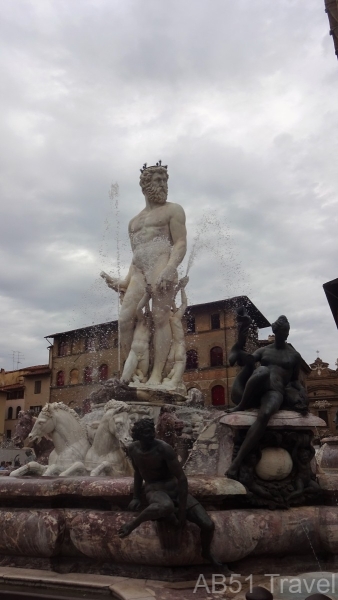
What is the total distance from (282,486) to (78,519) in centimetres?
164

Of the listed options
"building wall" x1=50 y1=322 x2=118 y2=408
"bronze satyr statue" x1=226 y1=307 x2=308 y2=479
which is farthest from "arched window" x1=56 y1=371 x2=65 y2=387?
"bronze satyr statue" x1=226 y1=307 x2=308 y2=479

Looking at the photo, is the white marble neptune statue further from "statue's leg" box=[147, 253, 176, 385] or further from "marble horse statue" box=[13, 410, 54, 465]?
"marble horse statue" box=[13, 410, 54, 465]

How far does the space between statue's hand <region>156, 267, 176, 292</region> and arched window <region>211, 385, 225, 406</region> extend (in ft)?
116

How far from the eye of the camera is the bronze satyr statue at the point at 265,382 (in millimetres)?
4176

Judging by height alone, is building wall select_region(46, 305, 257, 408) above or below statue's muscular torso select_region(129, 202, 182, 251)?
above

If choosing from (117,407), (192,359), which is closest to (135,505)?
(117,407)

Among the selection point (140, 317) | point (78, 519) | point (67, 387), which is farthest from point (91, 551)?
point (67, 387)

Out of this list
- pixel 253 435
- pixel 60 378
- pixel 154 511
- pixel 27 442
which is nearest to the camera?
pixel 154 511

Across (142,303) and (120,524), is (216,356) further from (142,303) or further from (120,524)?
(120,524)

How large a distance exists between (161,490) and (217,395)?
135 feet

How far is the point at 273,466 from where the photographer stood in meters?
4.21

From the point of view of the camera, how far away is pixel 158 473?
11.7 ft

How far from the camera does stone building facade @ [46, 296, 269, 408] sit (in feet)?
142

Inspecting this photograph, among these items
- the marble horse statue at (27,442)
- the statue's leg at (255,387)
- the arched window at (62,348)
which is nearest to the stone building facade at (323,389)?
the arched window at (62,348)
